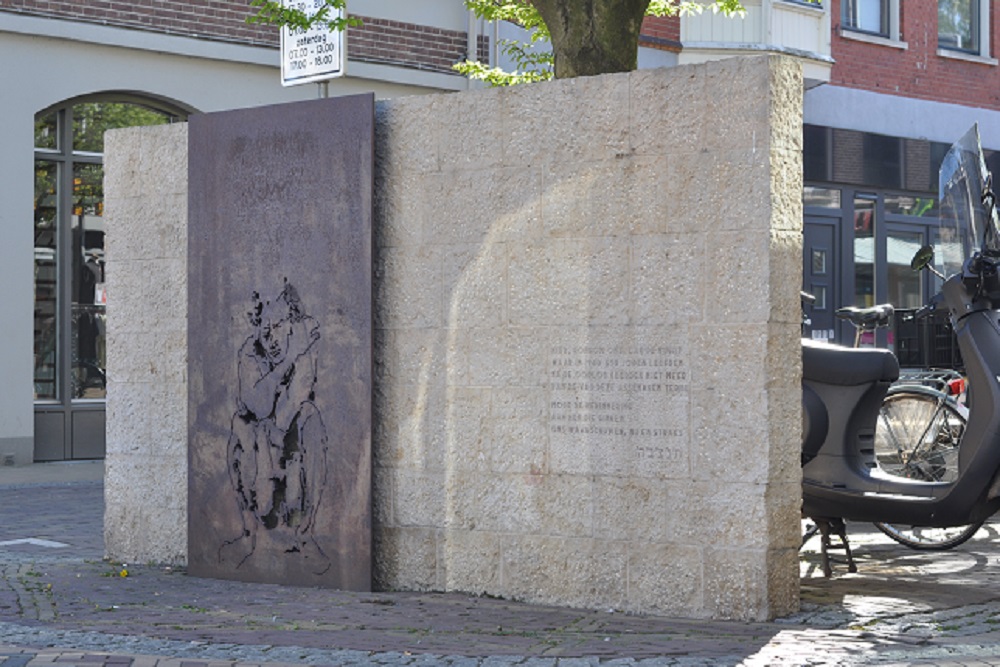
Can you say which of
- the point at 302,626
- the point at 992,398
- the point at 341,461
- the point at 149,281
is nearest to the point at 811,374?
the point at 992,398

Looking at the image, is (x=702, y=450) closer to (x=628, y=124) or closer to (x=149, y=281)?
(x=628, y=124)

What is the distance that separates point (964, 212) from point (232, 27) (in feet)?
32.6

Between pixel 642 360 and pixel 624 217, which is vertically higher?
pixel 624 217

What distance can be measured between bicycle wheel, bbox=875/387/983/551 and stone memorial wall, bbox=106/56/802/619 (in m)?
1.88

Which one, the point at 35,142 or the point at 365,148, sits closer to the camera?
the point at 365,148

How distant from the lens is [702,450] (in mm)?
6793

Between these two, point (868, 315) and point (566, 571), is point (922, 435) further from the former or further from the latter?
point (566, 571)

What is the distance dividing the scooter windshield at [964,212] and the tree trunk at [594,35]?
236cm

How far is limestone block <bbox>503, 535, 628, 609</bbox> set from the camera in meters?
7.01

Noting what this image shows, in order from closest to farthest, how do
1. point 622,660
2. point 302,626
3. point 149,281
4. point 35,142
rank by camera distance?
point 622,660 → point 302,626 → point 149,281 → point 35,142

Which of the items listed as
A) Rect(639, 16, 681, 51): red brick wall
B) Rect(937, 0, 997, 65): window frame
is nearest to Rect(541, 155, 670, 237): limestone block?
Rect(639, 16, 681, 51): red brick wall

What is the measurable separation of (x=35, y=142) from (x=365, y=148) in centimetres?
850

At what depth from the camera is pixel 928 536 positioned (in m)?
8.72

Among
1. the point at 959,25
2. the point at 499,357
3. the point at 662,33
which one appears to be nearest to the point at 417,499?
the point at 499,357
